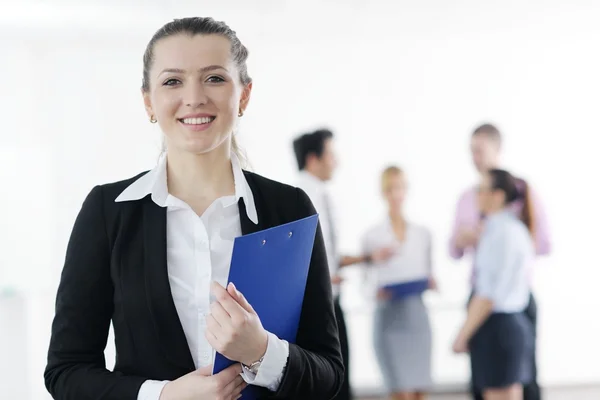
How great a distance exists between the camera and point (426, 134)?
458 cm

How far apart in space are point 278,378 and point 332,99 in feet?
12.2

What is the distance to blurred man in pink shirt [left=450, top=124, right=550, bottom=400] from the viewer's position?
3.37 metres

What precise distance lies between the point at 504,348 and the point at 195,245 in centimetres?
245

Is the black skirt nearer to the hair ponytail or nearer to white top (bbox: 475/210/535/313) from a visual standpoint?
white top (bbox: 475/210/535/313)

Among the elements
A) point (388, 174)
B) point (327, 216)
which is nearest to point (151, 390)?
point (327, 216)

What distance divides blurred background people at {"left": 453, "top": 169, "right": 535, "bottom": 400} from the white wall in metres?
1.14

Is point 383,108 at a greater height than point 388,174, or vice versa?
point 383,108

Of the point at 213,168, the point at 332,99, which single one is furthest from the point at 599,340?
the point at 213,168

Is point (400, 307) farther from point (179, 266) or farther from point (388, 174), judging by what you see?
point (179, 266)

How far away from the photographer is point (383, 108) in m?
4.59

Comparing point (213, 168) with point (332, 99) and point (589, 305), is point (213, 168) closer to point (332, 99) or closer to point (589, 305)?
point (332, 99)

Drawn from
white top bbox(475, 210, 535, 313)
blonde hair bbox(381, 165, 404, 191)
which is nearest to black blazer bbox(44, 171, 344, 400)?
white top bbox(475, 210, 535, 313)

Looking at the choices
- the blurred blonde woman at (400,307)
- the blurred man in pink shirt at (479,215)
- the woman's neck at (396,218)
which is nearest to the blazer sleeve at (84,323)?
the blurred man in pink shirt at (479,215)

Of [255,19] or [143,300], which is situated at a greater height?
[255,19]
